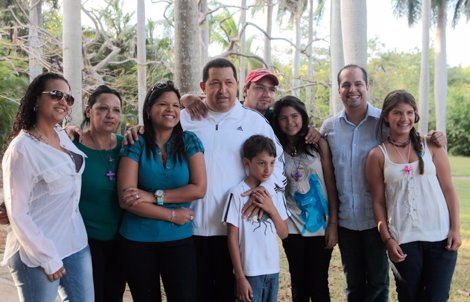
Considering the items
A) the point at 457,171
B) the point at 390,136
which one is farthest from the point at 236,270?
the point at 457,171

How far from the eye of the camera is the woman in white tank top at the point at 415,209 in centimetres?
356

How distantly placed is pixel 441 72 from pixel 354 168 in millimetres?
25097


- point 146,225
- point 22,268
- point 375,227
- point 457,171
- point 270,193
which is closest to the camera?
point 22,268

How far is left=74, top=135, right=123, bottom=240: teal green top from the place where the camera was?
136 inches

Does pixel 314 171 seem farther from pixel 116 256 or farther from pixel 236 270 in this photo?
pixel 116 256

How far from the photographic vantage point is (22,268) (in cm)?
296

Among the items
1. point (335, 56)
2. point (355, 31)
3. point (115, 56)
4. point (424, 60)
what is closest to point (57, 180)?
point (355, 31)

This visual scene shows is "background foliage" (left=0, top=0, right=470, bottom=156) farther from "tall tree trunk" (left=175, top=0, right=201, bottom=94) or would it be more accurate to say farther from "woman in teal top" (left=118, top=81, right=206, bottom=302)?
"woman in teal top" (left=118, top=81, right=206, bottom=302)

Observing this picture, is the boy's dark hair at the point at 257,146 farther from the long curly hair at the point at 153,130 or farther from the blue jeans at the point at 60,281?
the blue jeans at the point at 60,281

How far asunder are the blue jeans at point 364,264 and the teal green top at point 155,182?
137 centimetres

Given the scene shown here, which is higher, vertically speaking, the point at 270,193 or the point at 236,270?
the point at 270,193

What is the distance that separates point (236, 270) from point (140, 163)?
95 cm

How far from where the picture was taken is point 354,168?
12.8ft

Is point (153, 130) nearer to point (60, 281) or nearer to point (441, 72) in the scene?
point (60, 281)
